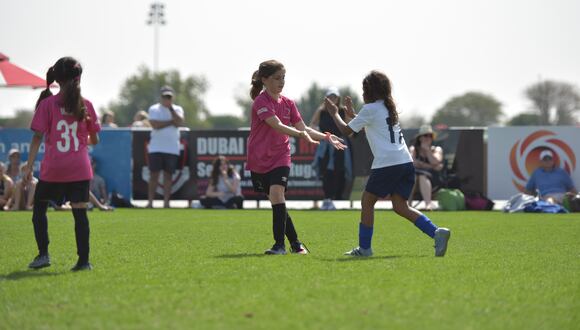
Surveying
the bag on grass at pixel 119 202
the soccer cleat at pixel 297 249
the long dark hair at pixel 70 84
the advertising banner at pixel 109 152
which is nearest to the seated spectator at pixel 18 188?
the advertising banner at pixel 109 152

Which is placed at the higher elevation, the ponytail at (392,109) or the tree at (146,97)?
the tree at (146,97)

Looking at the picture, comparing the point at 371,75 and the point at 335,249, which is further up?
the point at 371,75

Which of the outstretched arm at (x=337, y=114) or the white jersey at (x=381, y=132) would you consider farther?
the outstretched arm at (x=337, y=114)

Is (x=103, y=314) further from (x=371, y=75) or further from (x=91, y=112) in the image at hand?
(x=371, y=75)

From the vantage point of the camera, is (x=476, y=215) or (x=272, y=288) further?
(x=476, y=215)

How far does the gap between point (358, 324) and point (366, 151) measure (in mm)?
15894

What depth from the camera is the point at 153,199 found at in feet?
71.7

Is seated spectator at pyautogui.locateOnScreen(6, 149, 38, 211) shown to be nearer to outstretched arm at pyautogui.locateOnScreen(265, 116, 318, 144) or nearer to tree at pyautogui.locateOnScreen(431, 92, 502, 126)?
outstretched arm at pyautogui.locateOnScreen(265, 116, 318, 144)

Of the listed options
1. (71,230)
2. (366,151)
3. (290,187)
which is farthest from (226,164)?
(71,230)

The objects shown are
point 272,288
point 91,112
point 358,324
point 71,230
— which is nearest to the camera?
point 358,324

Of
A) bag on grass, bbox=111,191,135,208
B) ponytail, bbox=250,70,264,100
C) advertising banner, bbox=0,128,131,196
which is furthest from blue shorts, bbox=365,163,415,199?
advertising banner, bbox=0,128,131,196

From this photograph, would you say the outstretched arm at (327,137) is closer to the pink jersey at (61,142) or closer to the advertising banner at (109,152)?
the pink jersey at (61,142)

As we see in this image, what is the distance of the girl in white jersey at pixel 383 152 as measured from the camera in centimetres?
978

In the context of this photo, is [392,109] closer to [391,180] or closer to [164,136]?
[391,180]
